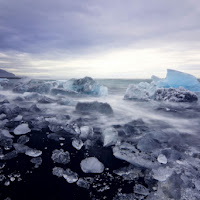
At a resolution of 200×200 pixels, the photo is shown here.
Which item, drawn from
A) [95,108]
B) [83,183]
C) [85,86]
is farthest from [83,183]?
[85,86]

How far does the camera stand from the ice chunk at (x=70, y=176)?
1367 mm

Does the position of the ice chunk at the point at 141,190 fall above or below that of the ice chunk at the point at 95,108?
below

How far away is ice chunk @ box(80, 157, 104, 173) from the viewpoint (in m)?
1.52

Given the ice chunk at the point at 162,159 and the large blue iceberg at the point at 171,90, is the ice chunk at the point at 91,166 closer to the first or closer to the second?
the ice chunk at the point at 162,159

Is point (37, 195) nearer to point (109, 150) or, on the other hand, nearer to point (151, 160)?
point (109, 150)

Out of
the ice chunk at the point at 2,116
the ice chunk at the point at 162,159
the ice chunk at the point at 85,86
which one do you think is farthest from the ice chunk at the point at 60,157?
the ice chunk at the point at 85,86

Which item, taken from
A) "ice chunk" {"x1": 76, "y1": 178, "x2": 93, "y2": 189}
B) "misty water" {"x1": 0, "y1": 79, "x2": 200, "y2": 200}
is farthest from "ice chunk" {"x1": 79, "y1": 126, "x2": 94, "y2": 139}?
"ice chunk" {"x1": 76, "y1": 178, "x2": 93, "y2": 189}

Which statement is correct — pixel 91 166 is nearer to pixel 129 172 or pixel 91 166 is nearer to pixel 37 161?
pixel 129 172

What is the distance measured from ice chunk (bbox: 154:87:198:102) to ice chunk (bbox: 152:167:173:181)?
7.00 meters

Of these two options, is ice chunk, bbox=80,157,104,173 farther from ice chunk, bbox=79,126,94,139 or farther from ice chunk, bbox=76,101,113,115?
ice chunk, bbox=76,101,113,115

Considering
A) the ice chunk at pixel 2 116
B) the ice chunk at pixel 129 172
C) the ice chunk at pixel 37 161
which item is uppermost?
the ice chunk at pixel 2 116

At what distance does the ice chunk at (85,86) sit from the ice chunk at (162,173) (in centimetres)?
732

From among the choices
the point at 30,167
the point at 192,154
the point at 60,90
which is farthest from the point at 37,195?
the point at 60,90

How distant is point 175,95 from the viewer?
26.2 feet
